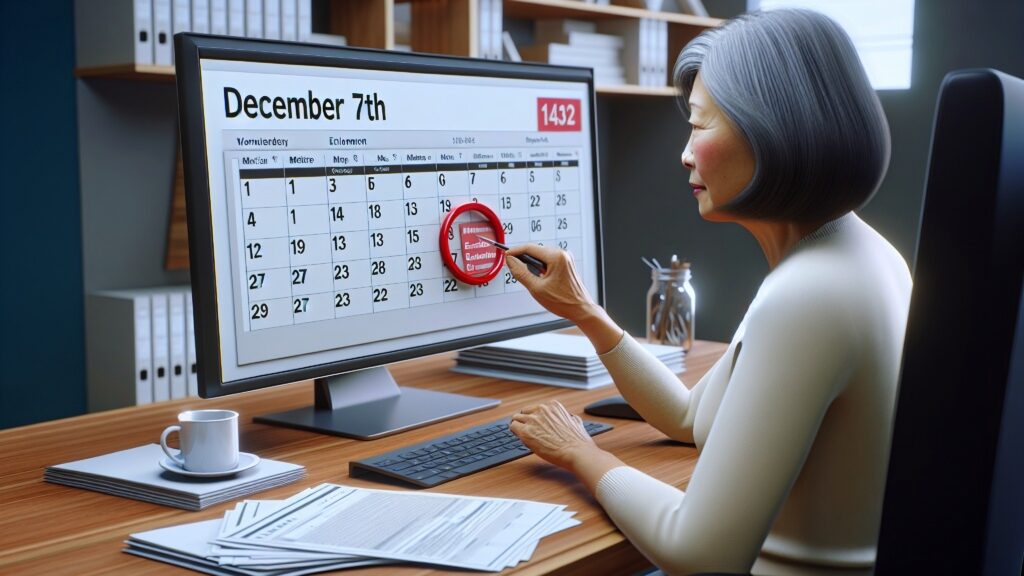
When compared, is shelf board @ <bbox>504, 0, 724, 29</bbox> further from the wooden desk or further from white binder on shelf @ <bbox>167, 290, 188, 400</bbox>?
the wooden desk

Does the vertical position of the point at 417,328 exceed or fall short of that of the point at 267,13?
it falls short

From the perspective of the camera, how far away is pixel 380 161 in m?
1.40

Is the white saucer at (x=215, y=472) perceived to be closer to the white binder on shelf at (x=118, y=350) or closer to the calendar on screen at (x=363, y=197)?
the calendar on screen at (x=363, y=197)

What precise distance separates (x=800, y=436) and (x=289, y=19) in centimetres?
234

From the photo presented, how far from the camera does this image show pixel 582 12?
3930 mm

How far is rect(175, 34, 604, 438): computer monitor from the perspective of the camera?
1219 mm

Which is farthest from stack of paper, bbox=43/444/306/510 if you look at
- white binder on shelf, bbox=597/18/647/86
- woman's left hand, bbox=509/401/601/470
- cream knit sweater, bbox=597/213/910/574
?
white binder on shelf, bbox=597/18/647/86

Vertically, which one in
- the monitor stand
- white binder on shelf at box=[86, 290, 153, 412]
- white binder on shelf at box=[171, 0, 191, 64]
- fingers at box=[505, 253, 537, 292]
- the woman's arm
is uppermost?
white binder on shelf at box=[171, 0, 191, 64]

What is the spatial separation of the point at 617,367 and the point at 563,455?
26cm

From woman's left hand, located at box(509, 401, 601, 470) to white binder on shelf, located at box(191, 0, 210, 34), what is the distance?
1855mm

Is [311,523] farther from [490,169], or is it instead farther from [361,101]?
[490,169]

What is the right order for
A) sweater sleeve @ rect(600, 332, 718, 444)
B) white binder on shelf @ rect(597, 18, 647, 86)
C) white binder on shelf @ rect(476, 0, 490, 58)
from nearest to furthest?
sweater sleeve @ rect(600, 332, 718, 444) < white binder on shelf @ rect(476, 0, 490, 58) < white binder on shelf @ rect(597, 18, 647, 86)

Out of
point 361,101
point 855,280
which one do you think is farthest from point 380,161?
point 855,280

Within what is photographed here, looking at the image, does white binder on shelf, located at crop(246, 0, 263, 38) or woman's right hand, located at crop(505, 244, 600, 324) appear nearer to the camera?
woman's right hand, located at crop(505, 244, 600, 324)
